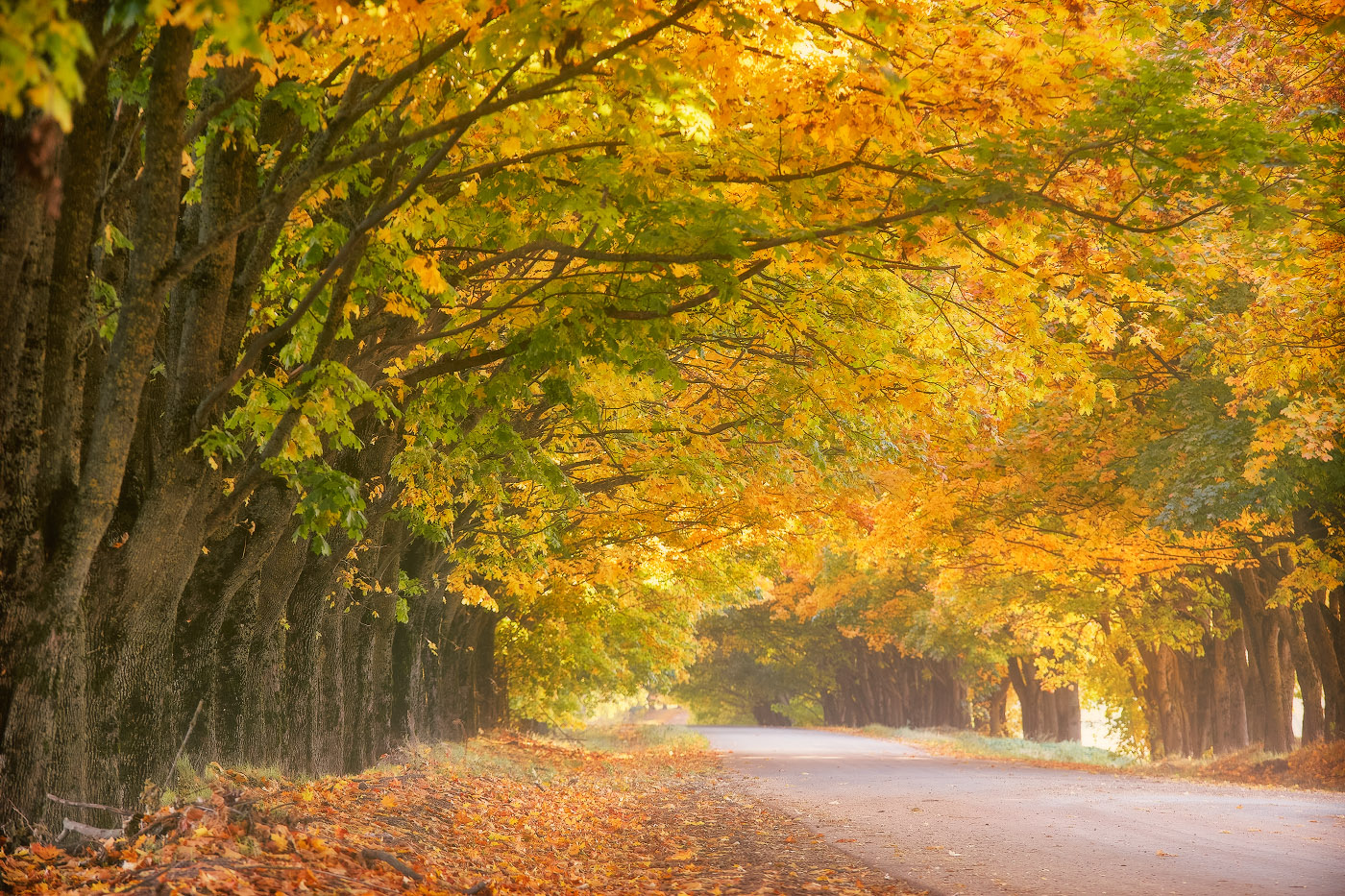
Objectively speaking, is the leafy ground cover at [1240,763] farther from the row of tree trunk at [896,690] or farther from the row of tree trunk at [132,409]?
the row of tree trunk at [132,409]

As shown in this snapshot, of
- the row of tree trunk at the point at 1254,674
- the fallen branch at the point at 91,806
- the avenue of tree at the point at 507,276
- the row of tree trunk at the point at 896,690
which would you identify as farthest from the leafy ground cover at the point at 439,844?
the row of tree trunk at the point at 896,690

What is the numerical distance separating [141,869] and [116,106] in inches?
176

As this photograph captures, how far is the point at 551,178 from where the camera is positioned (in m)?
7.06

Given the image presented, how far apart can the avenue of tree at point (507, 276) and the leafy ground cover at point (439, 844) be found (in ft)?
2.11

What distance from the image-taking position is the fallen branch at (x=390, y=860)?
268 inches

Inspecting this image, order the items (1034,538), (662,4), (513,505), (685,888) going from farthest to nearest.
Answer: (1034,538), (513,505), (685,888), (662,4)

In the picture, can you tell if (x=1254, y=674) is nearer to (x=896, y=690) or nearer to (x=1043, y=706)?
(x=1043, y=706)

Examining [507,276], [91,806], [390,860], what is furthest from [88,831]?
[507,276]

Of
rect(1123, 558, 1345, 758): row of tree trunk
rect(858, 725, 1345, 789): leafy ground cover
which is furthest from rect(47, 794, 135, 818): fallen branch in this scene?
rect(1123, 558, 1345, 758): row of tree trunk

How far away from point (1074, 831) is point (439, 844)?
263 inches

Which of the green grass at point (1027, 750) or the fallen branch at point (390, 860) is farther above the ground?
the fallen branch at point (390, 860)

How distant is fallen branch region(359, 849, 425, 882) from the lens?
22.4ft

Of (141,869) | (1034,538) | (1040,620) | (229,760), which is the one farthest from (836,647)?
(141,869)

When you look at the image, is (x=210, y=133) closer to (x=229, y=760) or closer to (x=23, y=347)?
(x=23, y=347)
